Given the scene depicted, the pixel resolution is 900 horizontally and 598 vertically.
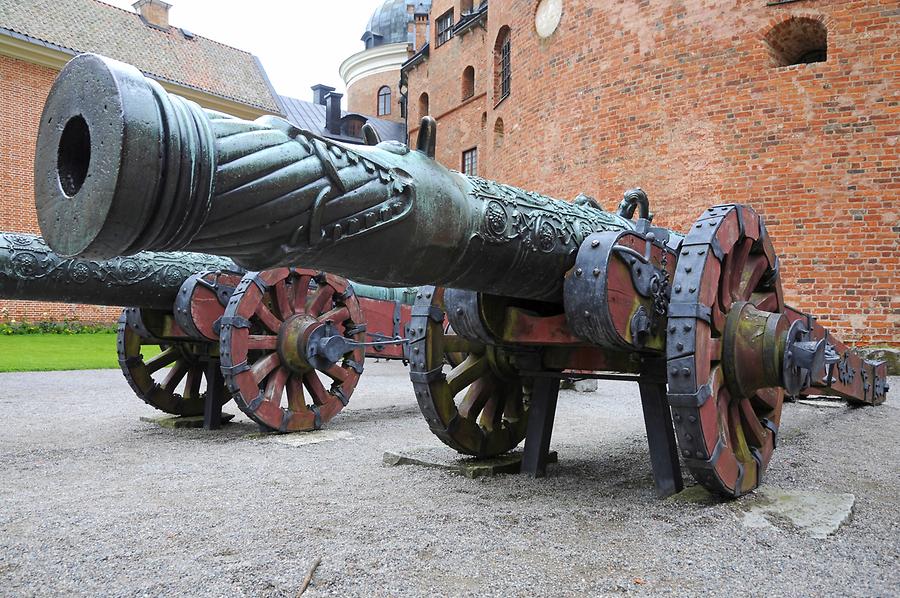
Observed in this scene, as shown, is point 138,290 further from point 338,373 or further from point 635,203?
point 635,203

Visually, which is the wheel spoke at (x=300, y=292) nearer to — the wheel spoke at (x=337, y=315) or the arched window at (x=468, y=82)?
the wheel spoke at (x=337, y=315)

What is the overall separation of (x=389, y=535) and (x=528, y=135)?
1262 centimetres

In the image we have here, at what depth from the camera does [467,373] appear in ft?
13.0

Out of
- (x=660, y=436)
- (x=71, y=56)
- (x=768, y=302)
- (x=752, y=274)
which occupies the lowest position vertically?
(x=660, y=436)

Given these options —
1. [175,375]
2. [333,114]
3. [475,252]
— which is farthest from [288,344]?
[333,114]

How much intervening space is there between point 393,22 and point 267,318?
38.2 metres

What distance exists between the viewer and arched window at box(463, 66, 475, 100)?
24766 mm

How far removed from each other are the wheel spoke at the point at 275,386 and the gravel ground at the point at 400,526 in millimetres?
328

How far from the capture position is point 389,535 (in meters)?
2.88

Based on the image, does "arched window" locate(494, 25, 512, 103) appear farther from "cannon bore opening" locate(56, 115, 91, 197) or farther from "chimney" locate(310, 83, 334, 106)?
"chimney" locate(310, 83, 334, 106)

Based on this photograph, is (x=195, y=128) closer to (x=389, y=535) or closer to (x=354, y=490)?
(x=389, y=535)

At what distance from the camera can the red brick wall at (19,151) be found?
60.2 feet

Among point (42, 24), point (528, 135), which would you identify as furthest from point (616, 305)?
point (42, 24)

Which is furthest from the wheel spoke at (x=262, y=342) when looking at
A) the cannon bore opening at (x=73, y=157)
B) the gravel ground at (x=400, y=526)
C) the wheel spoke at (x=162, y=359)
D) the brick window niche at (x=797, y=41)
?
the brick window niche at (x=797, y=41)
